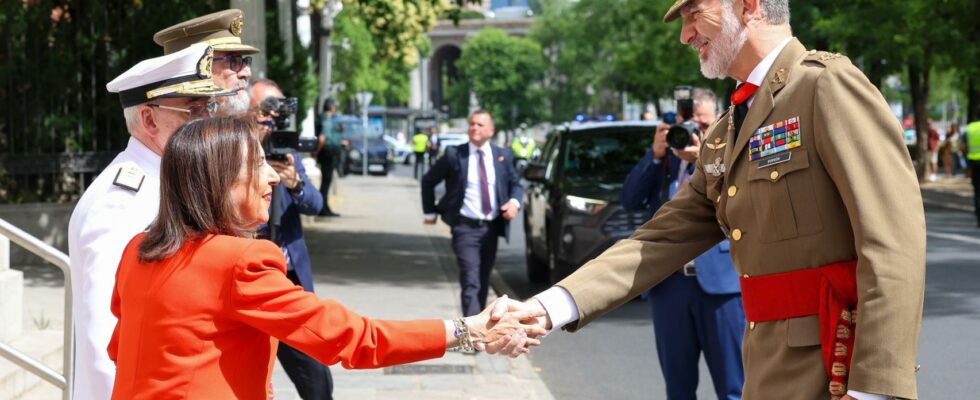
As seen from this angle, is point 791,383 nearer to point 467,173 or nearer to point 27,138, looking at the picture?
point 467,173

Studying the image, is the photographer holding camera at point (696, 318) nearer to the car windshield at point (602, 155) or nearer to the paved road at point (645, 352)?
the paved road at point (645, 352)

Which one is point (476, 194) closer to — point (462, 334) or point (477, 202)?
point (477, 202)

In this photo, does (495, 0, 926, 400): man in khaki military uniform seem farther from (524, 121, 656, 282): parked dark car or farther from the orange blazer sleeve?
(524, 121, 656, 282): parked dark car

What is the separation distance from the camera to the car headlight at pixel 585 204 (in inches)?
489

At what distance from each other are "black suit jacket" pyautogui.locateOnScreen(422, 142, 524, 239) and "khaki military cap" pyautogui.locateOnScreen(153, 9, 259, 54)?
5704mm

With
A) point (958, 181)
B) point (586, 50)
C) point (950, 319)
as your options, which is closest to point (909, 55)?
point (958, 181)

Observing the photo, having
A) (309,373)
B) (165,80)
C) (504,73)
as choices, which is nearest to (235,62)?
(165,80)

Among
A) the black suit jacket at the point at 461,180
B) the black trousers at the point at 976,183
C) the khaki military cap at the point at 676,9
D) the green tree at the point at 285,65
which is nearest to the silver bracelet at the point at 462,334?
the khaki military cap at the point at 676,9

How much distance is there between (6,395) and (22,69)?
7785mm

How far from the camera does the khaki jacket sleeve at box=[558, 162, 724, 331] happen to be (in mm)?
3959

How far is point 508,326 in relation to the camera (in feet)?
12.9

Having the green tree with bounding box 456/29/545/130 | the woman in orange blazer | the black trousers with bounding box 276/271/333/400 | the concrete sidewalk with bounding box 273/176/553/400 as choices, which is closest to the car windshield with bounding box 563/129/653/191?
the concrete sidewalk with bounding box 273/176/553/400

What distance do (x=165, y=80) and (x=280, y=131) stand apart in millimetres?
2075

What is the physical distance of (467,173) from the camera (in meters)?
10.7
